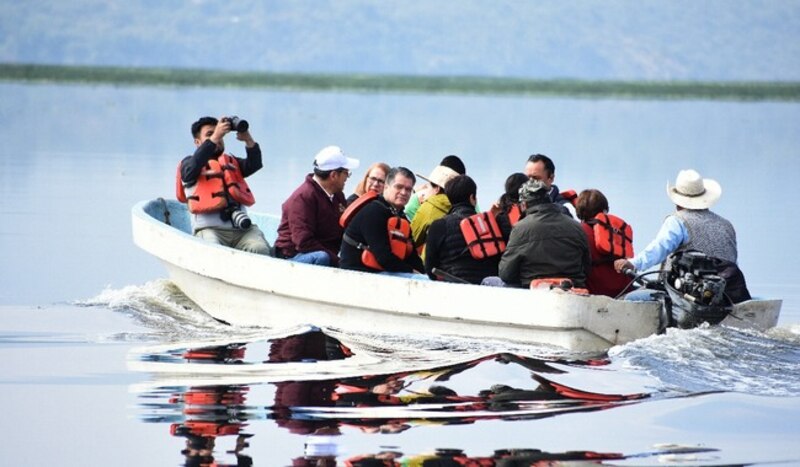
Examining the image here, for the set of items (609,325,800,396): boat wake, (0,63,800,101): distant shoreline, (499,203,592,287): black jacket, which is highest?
(0,63,800,101): distant shoreline

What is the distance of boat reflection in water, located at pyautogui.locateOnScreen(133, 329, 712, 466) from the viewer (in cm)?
702

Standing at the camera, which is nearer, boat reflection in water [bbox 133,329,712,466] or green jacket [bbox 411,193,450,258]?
boat reflection in water [bbox 133,329,712,466]

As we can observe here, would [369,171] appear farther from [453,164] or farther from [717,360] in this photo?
[717,360]

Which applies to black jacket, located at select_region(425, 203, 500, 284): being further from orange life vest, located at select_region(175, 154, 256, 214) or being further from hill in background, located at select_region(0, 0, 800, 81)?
hill in background, located at select_region(0, 0, 800, 81)

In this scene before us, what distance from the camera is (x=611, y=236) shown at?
985 centimetres

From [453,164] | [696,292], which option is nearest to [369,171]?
[453,164]

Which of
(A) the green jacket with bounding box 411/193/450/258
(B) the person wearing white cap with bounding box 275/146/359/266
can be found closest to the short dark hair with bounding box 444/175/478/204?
(A) the green jacket with bounding box 411/193/450/258

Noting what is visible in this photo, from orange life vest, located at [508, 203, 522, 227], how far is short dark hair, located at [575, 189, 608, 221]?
0.38 meters

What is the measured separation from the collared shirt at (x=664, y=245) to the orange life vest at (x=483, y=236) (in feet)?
2.86

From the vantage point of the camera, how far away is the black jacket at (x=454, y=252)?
9.89 metres

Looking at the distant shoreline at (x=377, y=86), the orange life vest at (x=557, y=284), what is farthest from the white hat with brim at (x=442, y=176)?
the distant shoreline at (x=377, y=86)

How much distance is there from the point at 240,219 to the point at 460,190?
215cm

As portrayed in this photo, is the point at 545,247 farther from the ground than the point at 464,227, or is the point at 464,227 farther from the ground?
the point at 464,227

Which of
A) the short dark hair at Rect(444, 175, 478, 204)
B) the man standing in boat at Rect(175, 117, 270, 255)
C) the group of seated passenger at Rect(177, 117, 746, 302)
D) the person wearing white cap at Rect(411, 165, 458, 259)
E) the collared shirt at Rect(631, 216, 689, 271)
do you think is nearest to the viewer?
the group of seated passenger at Rect(177, 117, 746, 302)
